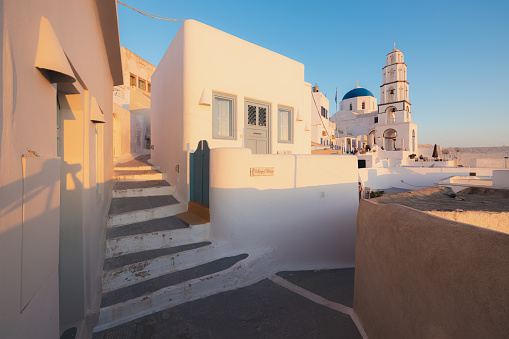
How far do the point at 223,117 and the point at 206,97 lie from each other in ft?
2.74

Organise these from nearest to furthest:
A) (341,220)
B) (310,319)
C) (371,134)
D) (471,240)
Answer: (471,240) < (310,319) < (341,220) < (371,134)

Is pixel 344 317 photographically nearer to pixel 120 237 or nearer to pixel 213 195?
pixel 213 195

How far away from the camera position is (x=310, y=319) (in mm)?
3566

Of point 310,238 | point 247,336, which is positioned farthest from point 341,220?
point 247,336

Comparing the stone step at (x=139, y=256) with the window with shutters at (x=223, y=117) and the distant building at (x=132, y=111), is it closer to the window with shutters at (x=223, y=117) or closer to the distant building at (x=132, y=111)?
the window with shutters at (x=223, y=117)

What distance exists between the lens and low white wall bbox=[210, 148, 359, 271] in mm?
5188

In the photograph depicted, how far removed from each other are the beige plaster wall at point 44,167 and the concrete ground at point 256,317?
0.99 meters

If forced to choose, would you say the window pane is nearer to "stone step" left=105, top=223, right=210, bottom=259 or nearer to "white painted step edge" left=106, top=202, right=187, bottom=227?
"white painted step edge" left=106, top=202, right=187, bottom=227

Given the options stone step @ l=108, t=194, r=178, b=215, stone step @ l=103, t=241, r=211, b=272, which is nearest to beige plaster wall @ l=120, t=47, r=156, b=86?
stone step @ l=108, t=194, r=178, b=215

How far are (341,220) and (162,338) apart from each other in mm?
5043

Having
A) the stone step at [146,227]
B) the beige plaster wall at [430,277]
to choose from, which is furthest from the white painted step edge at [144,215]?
the beige plaster wall at [430,277]

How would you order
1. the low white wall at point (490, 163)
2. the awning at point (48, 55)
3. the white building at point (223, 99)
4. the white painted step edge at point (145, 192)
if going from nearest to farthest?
the awning at point (48, 55) → the white painted step edge at point (145, 192) → the white building at point (223, 99) → the low white wall at point (490, 163)

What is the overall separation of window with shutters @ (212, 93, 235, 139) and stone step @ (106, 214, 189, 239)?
2909 millimetres

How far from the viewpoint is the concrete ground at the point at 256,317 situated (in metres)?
3.19
